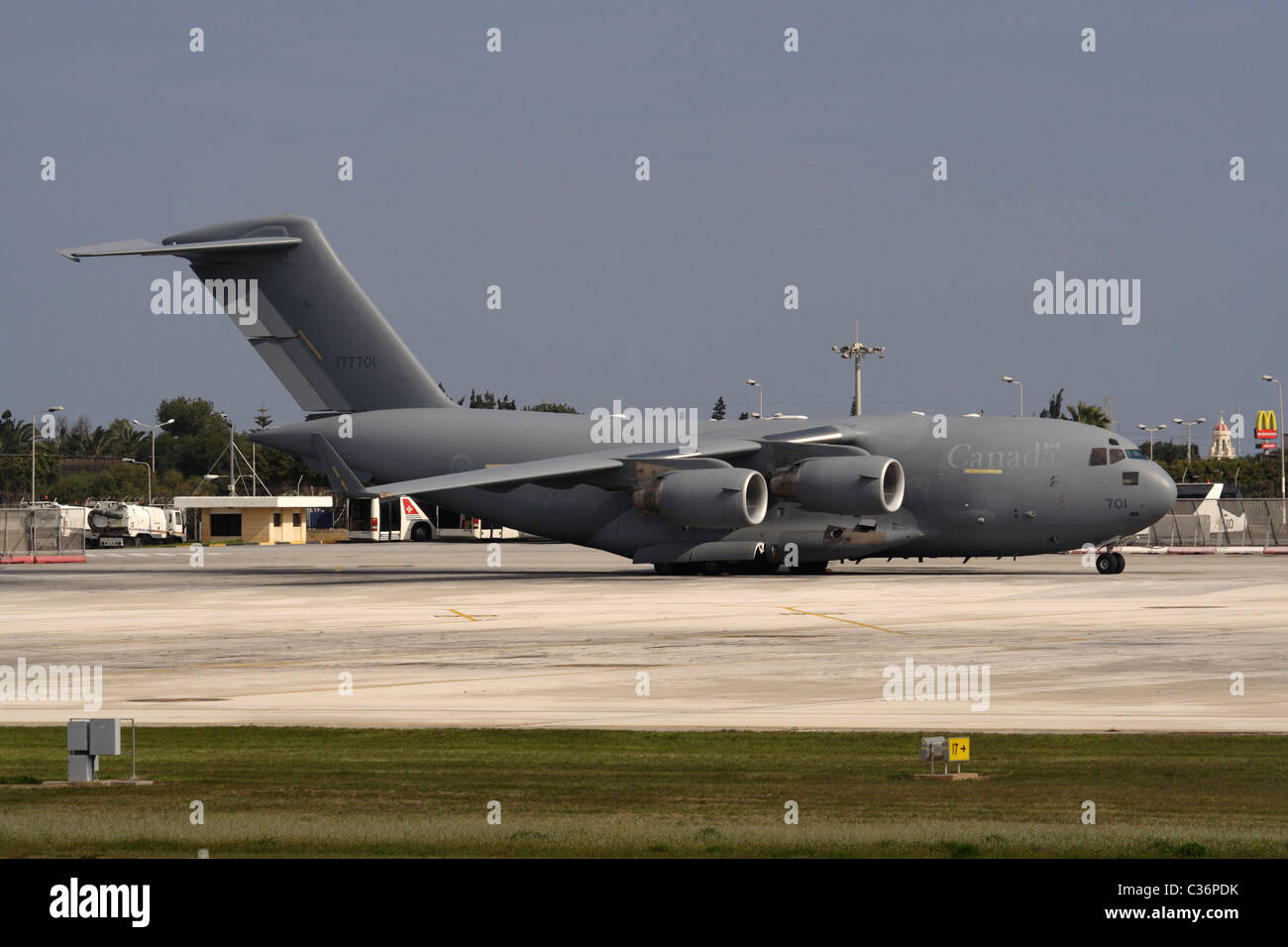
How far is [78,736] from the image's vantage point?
12.4 meters

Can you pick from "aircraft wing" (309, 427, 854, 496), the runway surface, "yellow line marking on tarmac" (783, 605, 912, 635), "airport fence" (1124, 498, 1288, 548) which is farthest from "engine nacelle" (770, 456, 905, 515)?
"airport fence" (1124, 498, 1288, 548)

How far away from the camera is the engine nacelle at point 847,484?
43312 millimetres

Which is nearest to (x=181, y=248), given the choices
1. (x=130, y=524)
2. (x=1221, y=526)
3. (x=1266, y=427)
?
(x=1221, y=526)

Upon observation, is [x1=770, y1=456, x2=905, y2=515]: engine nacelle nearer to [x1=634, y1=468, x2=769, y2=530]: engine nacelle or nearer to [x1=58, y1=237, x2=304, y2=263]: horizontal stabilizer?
[x1=634, y1=468, x2=769, y2=530]: engine nacelle

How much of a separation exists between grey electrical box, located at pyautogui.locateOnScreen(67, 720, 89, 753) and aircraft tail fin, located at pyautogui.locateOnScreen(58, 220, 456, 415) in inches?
1463

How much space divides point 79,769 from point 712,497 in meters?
31.7

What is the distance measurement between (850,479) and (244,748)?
99.6 ft

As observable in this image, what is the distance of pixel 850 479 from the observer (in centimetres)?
4344

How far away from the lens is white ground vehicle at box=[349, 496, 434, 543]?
344 feet

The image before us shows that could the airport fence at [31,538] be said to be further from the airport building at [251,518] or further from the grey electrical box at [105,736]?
the grey electrical box at [105,736]

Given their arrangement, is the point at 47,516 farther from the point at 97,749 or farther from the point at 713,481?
the point at 97,749

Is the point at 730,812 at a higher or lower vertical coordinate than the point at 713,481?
lower
